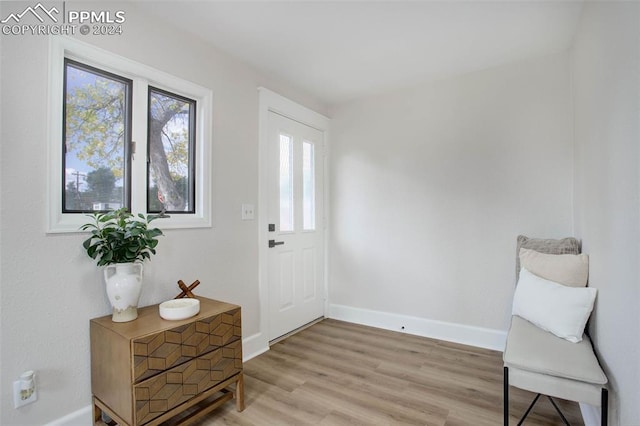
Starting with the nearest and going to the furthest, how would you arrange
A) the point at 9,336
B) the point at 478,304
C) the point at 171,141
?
the point at 9,336 < the point at 171,141 < the point at 478,304

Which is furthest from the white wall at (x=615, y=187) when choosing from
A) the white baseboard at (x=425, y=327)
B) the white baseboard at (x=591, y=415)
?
the white baseboard at (x=425, y=327)

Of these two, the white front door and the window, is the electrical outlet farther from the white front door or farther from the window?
the white front door

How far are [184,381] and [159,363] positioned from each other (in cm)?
20

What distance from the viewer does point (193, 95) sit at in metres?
2.31

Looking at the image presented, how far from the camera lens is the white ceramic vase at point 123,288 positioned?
1625mm

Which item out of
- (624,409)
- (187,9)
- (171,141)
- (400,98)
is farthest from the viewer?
(400,98)

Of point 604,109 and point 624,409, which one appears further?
point 604,109

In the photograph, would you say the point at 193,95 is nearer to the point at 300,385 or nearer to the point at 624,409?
the point at 300,385

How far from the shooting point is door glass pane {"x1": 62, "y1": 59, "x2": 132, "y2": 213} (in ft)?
5.67

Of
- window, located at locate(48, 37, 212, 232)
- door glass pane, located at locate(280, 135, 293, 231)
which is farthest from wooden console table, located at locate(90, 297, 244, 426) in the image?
door glass pane, located at locate(280, 135, 293, 231)

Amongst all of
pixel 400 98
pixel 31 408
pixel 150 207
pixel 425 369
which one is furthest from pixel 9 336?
pixel 400 98

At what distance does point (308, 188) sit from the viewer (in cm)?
351

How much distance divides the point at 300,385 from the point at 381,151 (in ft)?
7.73

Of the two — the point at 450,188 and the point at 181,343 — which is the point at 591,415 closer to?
the point at 450,188
